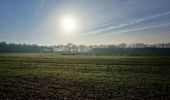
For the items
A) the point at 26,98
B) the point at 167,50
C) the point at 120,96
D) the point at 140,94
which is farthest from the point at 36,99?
the point at 167,50

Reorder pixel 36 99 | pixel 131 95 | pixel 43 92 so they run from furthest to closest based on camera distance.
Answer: pixel 43 92 < pixel 131 95 < pixel 36 99

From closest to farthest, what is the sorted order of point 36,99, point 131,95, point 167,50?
1. point 36,99
2. point 131,95
3. point 167,50

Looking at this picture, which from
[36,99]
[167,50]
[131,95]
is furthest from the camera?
[167,50]

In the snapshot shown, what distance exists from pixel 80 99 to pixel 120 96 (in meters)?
3.14


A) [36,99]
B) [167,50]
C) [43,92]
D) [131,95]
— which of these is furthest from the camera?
[167,50]

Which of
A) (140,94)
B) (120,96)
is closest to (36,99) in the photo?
(120,96)

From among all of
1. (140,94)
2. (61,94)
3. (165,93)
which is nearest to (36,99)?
(61,94)

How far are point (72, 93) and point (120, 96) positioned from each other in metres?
3.90

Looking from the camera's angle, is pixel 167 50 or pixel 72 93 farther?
pixel 167 50

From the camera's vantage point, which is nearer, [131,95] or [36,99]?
[36,99]

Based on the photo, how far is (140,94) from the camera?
1656 centimetres

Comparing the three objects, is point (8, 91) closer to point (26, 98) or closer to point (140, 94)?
point (26, 98)

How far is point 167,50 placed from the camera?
7254 inches

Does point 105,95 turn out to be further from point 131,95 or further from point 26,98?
point 26,98
